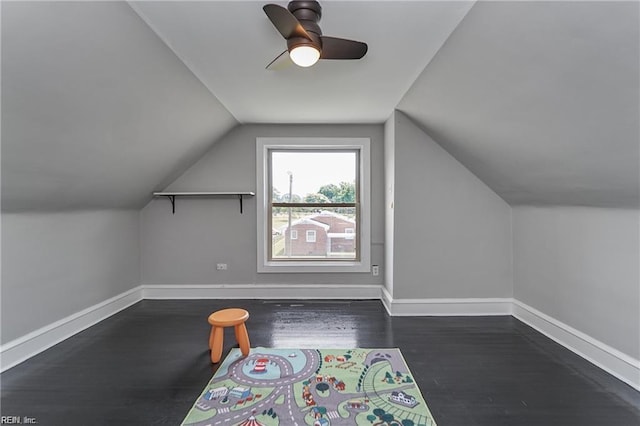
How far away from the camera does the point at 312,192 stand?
3879 millimetres

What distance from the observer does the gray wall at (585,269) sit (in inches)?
77.5

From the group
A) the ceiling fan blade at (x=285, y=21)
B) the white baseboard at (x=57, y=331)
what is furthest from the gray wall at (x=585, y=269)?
the white baseboard at (x=57, y=331)

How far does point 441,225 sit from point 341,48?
87.0 inches

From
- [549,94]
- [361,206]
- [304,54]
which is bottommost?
[361,206]

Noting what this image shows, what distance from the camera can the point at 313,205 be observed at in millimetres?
3869

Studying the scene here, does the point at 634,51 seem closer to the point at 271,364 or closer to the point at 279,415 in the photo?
the point at 279,415

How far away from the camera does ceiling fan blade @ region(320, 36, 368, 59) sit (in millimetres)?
1531

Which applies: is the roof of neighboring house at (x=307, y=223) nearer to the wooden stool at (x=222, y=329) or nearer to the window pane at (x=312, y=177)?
the window pane at (x=312, y=177)

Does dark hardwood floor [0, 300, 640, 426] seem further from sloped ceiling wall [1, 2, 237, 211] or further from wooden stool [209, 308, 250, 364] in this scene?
sloped ceiling wall [1, 2, 237, 211]

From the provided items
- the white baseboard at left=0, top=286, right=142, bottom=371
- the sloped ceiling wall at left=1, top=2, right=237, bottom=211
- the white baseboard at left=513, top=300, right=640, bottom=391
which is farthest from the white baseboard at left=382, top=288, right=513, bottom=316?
the white baseboard at left=0, top=286, right=142, bottom=371

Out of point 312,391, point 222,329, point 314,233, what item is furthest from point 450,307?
point 222,329

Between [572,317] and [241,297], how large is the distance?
11.1 feet

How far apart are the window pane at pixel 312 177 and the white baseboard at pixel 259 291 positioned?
1.13 m

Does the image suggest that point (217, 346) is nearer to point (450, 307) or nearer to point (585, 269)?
point (450, 307)
